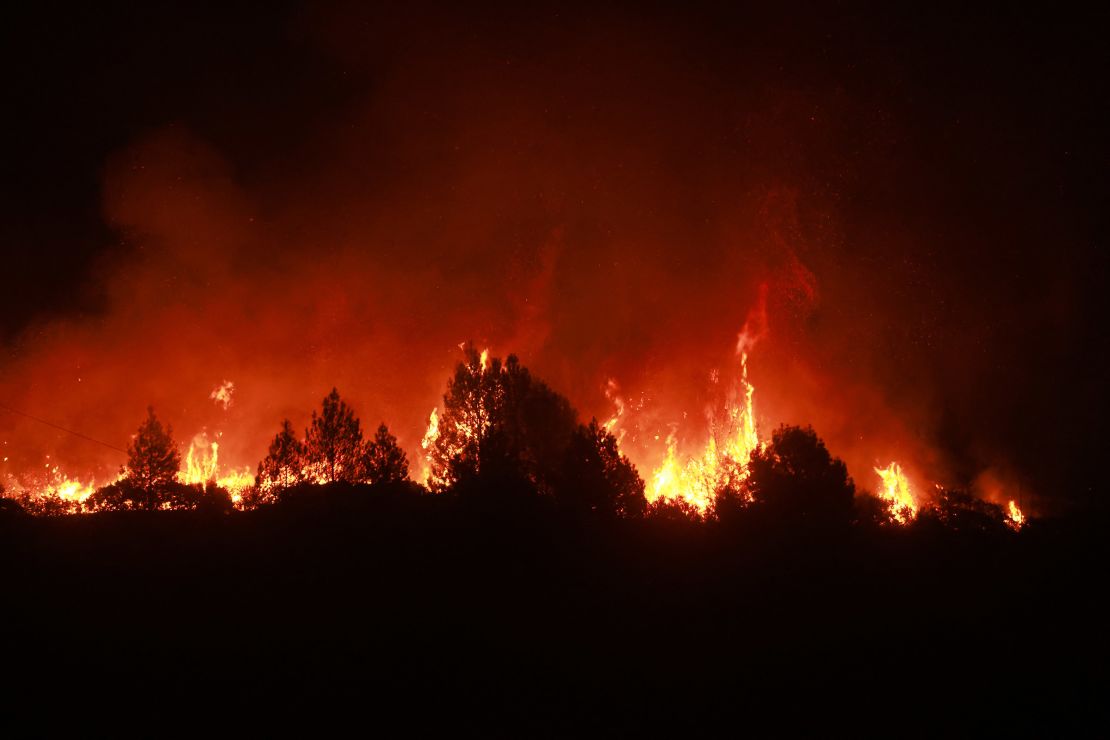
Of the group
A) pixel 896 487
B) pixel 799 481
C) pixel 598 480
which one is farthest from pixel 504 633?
pixel 896 487

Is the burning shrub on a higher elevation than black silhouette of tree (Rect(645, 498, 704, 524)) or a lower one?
higher

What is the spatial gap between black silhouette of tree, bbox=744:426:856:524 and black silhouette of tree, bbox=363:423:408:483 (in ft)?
60.0

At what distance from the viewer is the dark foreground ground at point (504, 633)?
11.8 m

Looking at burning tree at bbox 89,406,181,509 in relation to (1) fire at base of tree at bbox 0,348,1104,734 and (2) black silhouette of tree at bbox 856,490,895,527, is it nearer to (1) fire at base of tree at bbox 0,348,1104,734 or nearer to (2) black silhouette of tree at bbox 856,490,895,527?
(1) fire at base of tree at bbox 0,348,1104,734

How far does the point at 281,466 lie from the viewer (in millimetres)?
32781

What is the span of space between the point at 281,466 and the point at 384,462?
543 cm

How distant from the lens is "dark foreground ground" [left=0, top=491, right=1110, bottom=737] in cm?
1182

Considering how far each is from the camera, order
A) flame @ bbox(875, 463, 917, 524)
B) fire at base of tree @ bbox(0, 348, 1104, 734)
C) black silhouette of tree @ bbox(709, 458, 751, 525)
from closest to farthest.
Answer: fire at base of tree @ bbox(0, 348, 1104, 734), black silhouette of tree @ bbox(709, 458, 751, 525), flame @ bbox(875, 463, 917, 524)

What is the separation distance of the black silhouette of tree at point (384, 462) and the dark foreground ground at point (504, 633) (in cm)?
646

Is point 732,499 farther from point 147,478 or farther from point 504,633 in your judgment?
point 147,478

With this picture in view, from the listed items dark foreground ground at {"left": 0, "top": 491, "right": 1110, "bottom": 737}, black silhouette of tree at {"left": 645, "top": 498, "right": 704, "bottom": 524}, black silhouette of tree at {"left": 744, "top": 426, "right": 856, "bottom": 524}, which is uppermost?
black silhouette of tree at {"left": 744, "top": 426, "right": 856, "bottom": 524}

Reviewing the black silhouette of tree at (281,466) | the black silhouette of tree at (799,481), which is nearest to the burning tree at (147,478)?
the black silhouette of tree at (281,466)

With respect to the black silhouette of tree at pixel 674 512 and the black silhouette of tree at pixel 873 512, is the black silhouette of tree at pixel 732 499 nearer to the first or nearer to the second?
the black silhouette of tree at pixel 674 512

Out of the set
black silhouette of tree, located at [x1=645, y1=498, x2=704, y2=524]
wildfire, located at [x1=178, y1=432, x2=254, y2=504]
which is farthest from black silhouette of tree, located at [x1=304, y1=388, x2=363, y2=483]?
black silhouette of tree, located at [x1=645, y1=498, x2=704, y2=524]
